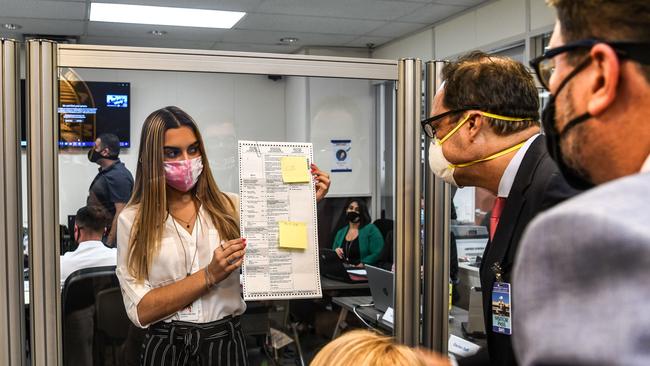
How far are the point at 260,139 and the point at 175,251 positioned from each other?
39cm

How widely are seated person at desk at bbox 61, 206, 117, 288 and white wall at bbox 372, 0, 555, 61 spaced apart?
355cm

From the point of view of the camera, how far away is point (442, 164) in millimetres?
1902

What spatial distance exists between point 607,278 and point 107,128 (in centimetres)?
149

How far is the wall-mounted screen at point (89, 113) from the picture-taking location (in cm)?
166

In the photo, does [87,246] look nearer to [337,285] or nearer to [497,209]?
[337,285]

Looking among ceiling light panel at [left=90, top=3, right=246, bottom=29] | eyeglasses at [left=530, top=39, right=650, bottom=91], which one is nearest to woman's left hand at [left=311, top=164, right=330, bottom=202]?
eyeglasses at [left=530, top=39, right=650, bottom=91]

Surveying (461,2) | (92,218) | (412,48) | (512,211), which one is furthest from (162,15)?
(512,211)

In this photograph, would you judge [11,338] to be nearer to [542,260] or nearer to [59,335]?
[59,335]

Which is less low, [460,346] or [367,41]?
[367,41]

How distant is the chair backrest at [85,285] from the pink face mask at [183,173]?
292mm

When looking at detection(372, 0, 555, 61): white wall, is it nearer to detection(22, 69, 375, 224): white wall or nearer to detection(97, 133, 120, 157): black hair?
detection(22, 69, 375, 224): white wall

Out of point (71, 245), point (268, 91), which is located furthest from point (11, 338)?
point (268, 91)

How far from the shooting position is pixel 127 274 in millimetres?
1727

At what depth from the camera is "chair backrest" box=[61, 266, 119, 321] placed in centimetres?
171
